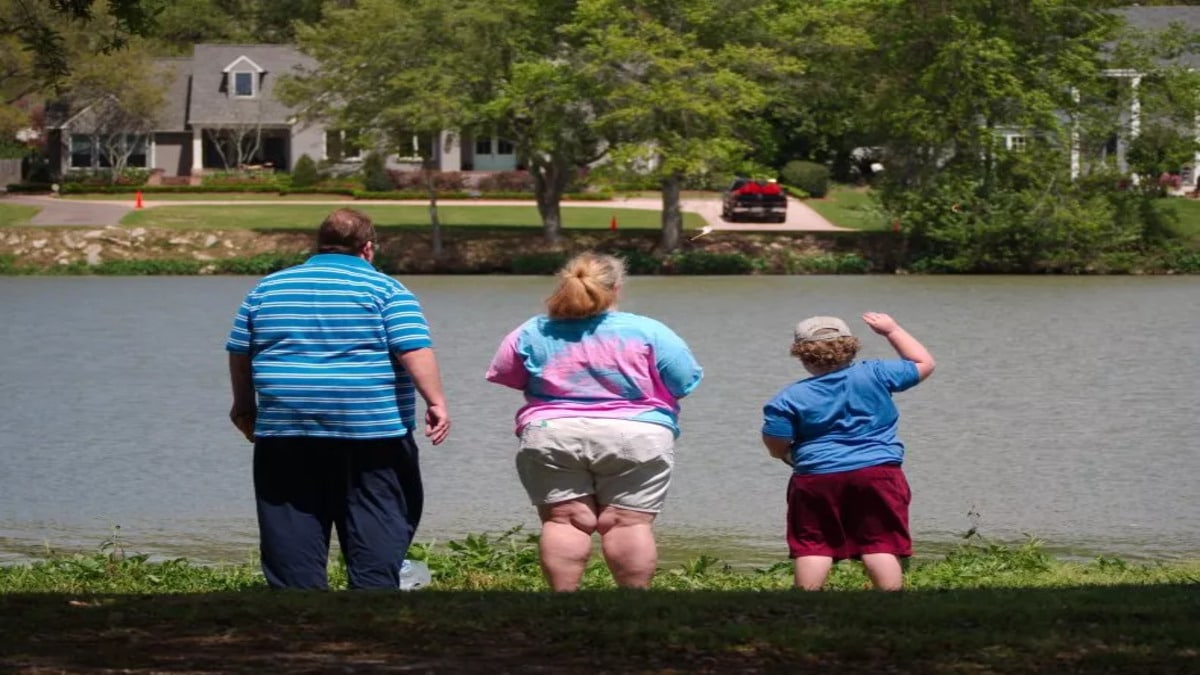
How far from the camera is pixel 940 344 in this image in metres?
26.3

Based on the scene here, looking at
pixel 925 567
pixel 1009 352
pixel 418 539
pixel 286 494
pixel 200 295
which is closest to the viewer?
pixel 286 494

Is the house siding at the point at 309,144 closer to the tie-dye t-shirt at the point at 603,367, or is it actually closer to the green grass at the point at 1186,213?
the green grass at the point at 1186,213

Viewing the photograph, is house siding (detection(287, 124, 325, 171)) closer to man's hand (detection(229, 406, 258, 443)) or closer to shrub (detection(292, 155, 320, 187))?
shrub (detection(292, 155, 320, 187))

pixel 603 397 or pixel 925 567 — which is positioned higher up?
pixel 603 397

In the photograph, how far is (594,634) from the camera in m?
6.09

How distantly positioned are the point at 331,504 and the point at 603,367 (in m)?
1.22

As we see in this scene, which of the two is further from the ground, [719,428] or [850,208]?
[850,208]

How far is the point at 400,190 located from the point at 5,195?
13.0 meters

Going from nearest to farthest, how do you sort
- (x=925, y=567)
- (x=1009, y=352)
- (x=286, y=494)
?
1. (x=286, y=494)
2. (x=925, y=567)
3. (x=1009, y=352)

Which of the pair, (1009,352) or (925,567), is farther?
(1009,352)

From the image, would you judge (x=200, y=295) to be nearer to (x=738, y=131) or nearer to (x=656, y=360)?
(x=738, y=131)

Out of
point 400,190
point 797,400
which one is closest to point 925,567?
point 797,400

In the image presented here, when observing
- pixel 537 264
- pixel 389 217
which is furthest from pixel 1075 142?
pixel 389 217

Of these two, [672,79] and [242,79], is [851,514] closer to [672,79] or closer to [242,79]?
[672,79]
